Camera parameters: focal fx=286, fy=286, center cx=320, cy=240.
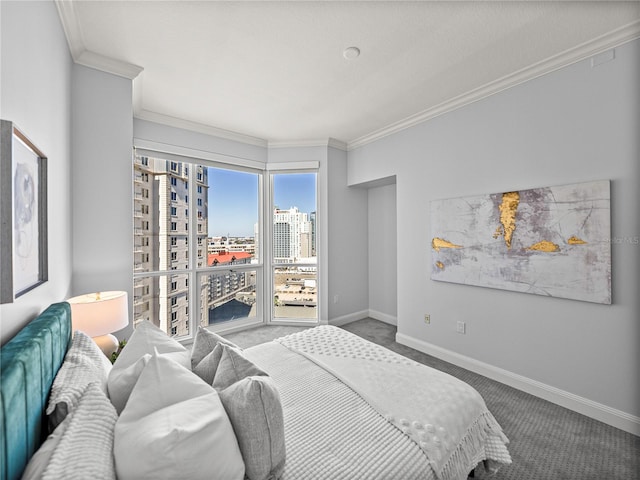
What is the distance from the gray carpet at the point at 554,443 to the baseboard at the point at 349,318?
195cm

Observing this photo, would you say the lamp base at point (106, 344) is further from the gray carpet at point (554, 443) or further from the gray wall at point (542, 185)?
the gray wall at point (542, 185)

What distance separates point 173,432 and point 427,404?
1091 mm

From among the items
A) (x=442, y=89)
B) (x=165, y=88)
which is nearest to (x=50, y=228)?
(x=165, y=88)

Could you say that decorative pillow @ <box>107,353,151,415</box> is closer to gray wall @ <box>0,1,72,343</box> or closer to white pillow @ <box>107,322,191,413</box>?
white pillow @ <box>107,322,191,413</box>

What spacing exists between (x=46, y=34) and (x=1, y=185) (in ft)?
3.70

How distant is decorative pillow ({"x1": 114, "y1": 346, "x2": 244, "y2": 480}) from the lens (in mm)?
721

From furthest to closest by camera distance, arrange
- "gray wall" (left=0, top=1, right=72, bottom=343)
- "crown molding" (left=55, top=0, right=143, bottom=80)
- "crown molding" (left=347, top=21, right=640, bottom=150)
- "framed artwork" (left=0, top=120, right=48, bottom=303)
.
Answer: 1. "crown molding" (left=347, top=21, right=640, bottom=150)
2. "crown molding" (left=55, top=0, right=143, bottom=80)
3. "gray wall" (left=0, top=1, right=72, bottom=343)
4. "framed artwork" (left=0, top=120, right=48, bottom=303)

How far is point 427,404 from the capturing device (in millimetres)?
1329

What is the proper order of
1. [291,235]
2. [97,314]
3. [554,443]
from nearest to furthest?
[97,314], [554,443], [291,235]

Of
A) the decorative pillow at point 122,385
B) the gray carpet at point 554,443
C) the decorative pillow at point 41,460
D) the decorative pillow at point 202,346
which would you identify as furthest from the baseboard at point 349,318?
the decorative pillow at point 41,460

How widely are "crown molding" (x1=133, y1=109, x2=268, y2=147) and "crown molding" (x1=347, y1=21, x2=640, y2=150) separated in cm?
184

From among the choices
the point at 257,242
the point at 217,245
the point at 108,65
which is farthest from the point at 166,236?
the point at 108,65

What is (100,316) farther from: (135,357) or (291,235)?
(291,235)

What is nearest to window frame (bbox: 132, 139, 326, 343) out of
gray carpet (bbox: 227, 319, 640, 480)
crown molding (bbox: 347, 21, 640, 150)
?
→ crown molding (bbox: 347, 21, 640, 150)
